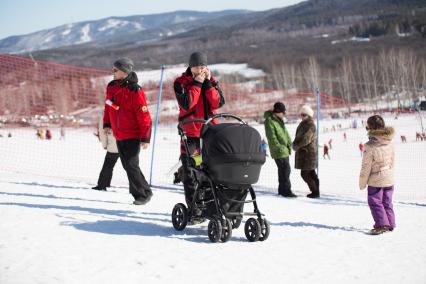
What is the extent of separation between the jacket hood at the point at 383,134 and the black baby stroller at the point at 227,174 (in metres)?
1.38

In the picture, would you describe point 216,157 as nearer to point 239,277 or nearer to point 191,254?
point 191,254

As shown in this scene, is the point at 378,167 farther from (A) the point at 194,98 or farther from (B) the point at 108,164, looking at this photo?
(B) the point at 108,164

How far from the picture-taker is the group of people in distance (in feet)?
17.6

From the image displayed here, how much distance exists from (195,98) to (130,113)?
133 cm

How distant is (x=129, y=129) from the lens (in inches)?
248

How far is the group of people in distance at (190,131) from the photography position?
5.36 metres

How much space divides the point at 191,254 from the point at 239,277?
2.07ft

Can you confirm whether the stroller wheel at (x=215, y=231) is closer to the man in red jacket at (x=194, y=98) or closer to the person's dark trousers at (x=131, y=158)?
the man in red jacket at (x=194, y=98)

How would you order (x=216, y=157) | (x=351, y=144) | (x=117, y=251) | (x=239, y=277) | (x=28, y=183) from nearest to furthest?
(x=239, y=277) < (x=117, y=251) < (x=216, y=157) < (x=28, y=183) < (x=351, y=144)

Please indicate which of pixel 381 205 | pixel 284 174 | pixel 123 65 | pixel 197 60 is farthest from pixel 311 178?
pixel 197 60

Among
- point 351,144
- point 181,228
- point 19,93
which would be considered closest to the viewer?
point 181,228

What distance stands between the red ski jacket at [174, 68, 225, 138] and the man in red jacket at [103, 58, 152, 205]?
86 cm

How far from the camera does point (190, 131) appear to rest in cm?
544

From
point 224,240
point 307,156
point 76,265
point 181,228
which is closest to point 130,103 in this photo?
point 181,228
